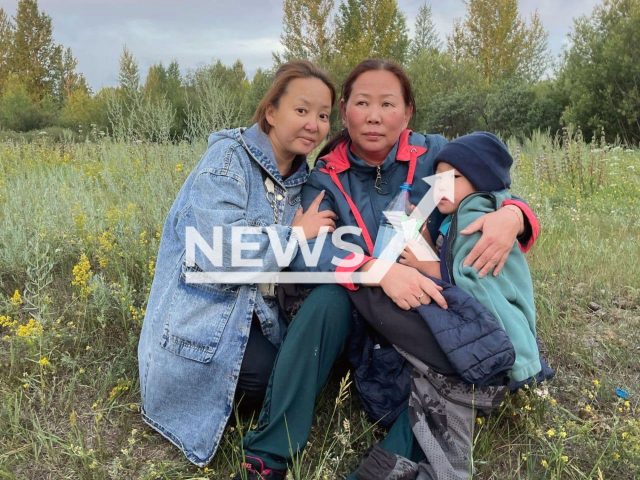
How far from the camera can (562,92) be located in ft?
42.1

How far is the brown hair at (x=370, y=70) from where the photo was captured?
224cm

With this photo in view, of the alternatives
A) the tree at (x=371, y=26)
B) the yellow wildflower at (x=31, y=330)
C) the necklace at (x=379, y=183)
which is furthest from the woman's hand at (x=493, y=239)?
the tree at (x=371, y=26)

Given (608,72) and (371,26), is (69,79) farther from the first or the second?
(608,72)

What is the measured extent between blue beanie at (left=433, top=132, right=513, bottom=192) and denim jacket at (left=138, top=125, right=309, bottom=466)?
27.9 inches

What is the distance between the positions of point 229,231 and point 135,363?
1.02 m

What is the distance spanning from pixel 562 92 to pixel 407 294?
1320 centimetres

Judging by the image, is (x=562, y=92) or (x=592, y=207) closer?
(x=592, y=207)

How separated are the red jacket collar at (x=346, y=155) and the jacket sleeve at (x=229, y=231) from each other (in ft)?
1.58

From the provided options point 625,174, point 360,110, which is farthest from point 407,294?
point 625,174

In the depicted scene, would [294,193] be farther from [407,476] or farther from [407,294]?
[407,476]

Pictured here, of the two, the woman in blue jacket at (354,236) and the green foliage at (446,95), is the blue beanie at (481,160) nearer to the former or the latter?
the woman in blue jacket at (354,236)

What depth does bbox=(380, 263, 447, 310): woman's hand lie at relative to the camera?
5.56ft

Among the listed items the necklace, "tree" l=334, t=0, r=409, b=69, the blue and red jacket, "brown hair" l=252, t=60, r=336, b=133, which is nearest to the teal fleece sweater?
the blue and red jacket

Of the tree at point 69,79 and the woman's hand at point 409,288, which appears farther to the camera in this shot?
the tree at point 69,79
